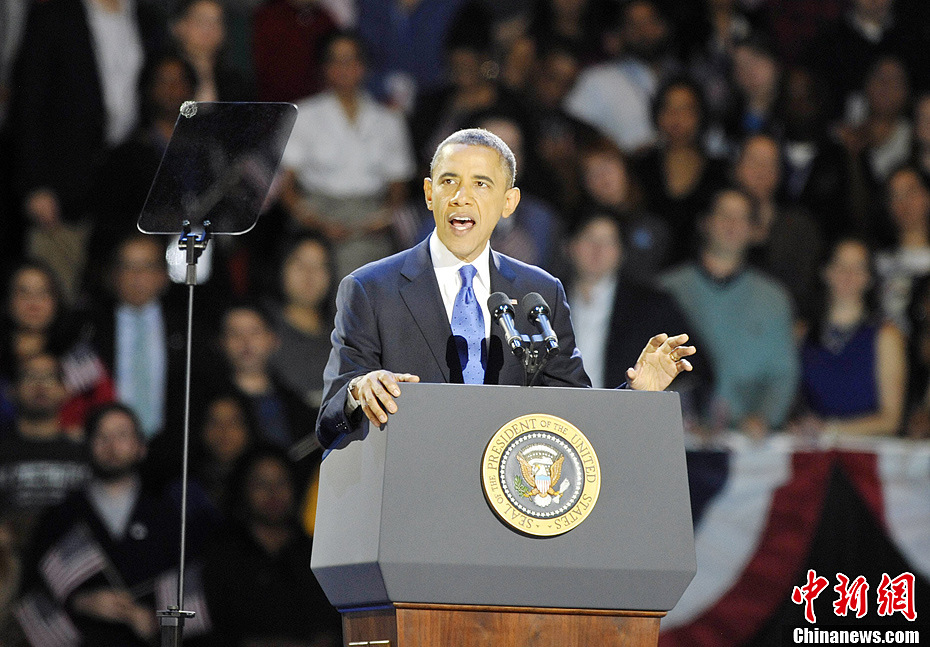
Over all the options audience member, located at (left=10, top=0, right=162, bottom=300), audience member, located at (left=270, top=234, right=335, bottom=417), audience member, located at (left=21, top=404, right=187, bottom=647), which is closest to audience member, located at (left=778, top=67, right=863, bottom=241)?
audience member, located at (left=270, top=234, right=335, bottom=417)

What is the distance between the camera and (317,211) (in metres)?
6.08

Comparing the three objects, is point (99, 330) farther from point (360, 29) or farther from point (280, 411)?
point (360, 29)

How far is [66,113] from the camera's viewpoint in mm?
5891

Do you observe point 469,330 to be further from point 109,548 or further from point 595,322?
point 595,322

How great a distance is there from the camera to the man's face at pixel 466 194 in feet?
8.57

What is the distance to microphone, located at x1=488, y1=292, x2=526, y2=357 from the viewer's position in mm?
2266

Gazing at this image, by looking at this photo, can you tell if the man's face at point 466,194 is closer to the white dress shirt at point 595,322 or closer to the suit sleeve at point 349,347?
the suit sleeve at point 349,347

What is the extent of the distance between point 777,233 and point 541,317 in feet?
13.6

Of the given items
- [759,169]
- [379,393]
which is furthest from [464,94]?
[379,393]

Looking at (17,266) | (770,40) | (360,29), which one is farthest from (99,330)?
(770,40)

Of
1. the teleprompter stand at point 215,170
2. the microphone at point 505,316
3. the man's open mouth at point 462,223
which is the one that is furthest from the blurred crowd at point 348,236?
the microphone at point 505,316

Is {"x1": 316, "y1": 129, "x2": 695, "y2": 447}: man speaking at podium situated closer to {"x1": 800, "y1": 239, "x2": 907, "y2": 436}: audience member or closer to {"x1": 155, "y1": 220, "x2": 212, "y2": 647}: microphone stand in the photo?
{"x1": 155, "y1": 220, "x2": 212, "y2": 647}: microphone stand

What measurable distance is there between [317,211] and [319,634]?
2.08 metres

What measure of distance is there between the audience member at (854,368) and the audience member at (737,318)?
0.12 metres
